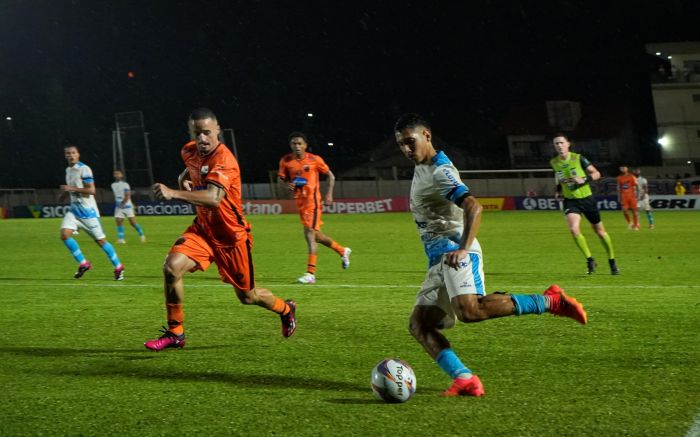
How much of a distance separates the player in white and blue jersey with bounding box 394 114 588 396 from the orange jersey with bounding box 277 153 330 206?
7870 millimetres

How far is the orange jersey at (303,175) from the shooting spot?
1373 cm

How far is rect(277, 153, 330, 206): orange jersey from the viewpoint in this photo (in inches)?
541

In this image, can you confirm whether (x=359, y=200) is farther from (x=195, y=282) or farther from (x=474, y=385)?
(x=474, y=385)

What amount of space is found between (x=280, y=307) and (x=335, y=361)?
1.21m

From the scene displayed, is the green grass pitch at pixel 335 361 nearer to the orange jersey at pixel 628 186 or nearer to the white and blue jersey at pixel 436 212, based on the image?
the white and blue jersey at pixel 436 212

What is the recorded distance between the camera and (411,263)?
1644 centimetres

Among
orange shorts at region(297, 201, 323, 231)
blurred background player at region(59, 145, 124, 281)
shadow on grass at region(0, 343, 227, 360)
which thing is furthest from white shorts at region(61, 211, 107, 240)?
shadow on grass at region(0, 343, 227, 360)

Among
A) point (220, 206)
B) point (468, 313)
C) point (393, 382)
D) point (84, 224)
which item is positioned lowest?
point (393, 382)

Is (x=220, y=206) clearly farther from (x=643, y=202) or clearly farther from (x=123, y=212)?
(x=643, y=202)

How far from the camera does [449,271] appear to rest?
543 cm

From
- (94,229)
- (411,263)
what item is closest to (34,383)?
(94,229)

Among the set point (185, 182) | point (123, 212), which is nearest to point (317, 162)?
point (185, 182)

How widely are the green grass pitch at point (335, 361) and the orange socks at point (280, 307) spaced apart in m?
0.31

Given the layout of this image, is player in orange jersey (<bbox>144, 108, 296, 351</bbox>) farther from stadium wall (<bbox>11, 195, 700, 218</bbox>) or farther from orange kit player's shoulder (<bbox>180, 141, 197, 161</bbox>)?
stadium wall (<bbox>11, 195, 700, 218</bbox>)
